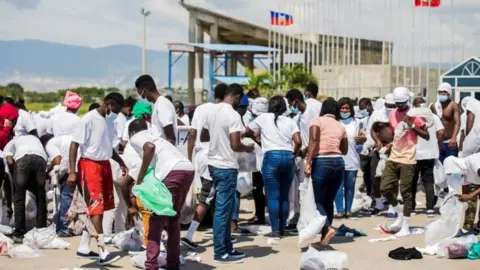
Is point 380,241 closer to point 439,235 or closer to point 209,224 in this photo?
point 439,235

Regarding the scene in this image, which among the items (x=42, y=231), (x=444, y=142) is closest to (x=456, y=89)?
(x=444, y=142)

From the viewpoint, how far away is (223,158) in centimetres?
841

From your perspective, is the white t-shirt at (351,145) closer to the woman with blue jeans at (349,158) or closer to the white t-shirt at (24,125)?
the woman with blue jeans at (349,158)

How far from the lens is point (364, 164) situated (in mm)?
12891

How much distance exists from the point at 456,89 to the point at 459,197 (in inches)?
1010

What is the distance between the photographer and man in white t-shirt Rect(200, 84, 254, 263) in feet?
27.5

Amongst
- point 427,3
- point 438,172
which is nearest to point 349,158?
point 438,172

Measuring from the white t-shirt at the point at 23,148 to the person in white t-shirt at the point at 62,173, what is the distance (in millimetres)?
368

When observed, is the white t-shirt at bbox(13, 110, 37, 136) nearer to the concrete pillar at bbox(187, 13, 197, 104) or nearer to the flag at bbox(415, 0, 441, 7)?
the flag at bbox(415, 0, 441, 7)

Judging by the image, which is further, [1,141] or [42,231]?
[1,141]

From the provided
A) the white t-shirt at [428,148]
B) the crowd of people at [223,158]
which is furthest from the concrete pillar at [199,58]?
the white t-shirt at [428,148]

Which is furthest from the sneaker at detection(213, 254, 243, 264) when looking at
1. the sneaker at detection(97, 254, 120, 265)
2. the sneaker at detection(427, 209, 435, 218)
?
the sneaker at detection(427, 209, 435, 218)

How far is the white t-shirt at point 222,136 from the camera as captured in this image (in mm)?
8375

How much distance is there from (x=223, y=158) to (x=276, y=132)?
1451mm
